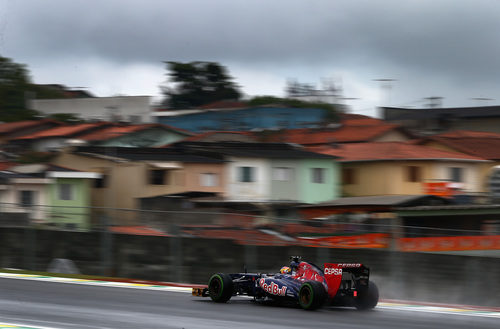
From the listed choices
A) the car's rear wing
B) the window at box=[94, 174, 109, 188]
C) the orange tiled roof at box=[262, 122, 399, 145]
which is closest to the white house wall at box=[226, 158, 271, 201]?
the window at box=[94, 174, 109, 188]

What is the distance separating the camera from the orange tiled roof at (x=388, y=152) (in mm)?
44469

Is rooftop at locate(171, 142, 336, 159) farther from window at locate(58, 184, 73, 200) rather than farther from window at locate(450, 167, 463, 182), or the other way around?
window at locate(58, 184, 73, 200)

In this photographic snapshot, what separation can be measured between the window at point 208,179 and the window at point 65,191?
913 centimetres

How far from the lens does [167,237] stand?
62.3ft

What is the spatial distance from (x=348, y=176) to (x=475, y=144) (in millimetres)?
10237

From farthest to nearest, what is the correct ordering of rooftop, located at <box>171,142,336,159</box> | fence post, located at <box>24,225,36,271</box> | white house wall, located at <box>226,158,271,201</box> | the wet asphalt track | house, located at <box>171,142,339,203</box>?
rooftop, located at <box>171,142,336,159</box> → house, located at <box>171,142,339,203</box> → white house wall, located at <box>226,158,271,201</box> → fence post, located at <box>24,225,36,271</box> → the wet asphalt track

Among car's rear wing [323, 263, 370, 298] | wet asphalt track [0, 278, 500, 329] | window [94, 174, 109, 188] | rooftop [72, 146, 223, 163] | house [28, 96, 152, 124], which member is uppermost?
house [28, 96, 152, 124]

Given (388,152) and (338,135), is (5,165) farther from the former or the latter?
(338,135)

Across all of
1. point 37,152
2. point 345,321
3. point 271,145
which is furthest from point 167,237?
point 37,152

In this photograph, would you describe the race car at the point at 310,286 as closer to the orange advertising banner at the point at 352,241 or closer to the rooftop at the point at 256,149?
the orange advertising banner at the point at 352,241

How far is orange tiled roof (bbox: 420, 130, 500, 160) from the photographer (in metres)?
48.9

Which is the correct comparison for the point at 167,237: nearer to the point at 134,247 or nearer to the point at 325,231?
the point at 134,247

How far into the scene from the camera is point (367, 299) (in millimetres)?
12023

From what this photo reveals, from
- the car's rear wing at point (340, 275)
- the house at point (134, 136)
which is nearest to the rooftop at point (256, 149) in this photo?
the house at point (134, 136)
